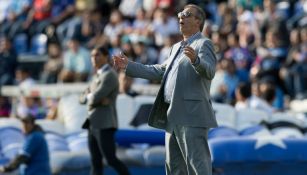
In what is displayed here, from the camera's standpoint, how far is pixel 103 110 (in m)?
11.1

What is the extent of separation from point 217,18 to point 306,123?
5523mm

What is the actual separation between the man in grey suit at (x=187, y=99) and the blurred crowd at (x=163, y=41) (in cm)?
567

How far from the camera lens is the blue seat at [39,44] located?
21594 millimetres

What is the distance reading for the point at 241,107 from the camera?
47.2ft

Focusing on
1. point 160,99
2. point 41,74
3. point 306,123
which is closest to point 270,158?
point 306,123

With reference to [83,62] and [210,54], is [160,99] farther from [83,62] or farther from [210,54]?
[83,62]

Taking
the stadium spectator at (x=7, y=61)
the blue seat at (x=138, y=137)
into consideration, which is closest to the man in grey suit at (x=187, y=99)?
the blue seat at (x=138, y=137)

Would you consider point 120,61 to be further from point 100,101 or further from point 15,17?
point 15,17

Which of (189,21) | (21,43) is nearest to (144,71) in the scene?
(189,21)

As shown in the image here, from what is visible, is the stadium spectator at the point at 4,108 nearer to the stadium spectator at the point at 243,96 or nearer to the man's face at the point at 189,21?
the stadium spectator at the point at 243,96

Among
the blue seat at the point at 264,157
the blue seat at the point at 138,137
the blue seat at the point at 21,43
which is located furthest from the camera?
the blue seat at the point at 21,43

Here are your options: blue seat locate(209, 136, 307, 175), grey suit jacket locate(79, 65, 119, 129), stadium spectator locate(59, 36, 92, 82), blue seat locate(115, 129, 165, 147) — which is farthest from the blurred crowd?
grey suit jacket locate(79, 65, 119, 129)

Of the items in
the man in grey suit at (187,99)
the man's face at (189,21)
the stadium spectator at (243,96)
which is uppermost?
the man's face at (189,21)

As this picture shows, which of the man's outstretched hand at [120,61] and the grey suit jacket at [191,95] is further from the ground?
the man's outstretched hand at [120,61]
